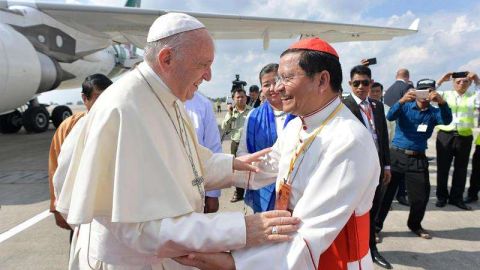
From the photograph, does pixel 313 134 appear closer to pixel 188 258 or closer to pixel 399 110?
pixel 188 258

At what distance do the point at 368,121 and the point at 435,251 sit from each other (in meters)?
1.68

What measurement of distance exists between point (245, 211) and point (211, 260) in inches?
62.4

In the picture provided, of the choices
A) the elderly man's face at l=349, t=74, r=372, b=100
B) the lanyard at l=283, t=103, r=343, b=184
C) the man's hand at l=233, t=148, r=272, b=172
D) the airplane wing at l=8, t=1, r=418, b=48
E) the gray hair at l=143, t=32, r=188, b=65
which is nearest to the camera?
the gray hair at l=143, t=32, r=188, b=65

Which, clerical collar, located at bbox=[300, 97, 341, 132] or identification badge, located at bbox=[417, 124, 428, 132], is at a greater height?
clerical collar, located at bbox=[300, 97, 341, 132]

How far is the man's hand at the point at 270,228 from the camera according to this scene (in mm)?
1198

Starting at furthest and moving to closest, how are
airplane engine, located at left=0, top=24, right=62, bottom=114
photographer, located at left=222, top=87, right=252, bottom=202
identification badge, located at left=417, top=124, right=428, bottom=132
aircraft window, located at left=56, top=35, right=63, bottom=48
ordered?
aircraft window, located at left=56, top=35, right=63, bottom=48 < airplane engine, located at left=0, top=24, right=62, bottom=114 < photographer, located at left=222, top=87, right=252, bottom=202 < identification badge, located at left=417, top=124, right=428, bottom=132

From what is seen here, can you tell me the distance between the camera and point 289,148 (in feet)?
5.53

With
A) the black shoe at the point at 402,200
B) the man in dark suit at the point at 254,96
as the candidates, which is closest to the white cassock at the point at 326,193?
the black shoe at the point at 402,200

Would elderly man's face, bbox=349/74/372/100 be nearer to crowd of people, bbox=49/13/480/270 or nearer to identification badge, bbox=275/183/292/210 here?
crowd of people, bbox=49/13/480/270

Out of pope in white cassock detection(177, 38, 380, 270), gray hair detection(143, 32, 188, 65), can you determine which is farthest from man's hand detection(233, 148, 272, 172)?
gray hair detection(143, 32, 188, 65)

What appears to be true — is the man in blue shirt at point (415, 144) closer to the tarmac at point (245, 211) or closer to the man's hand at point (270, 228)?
the tarmac at point (245, 211)

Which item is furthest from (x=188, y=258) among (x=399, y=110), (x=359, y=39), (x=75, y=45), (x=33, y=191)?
(x=359, y=39)

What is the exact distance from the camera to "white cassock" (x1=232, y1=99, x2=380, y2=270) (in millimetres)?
1192

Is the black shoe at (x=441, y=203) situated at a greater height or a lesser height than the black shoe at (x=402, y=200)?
greater
